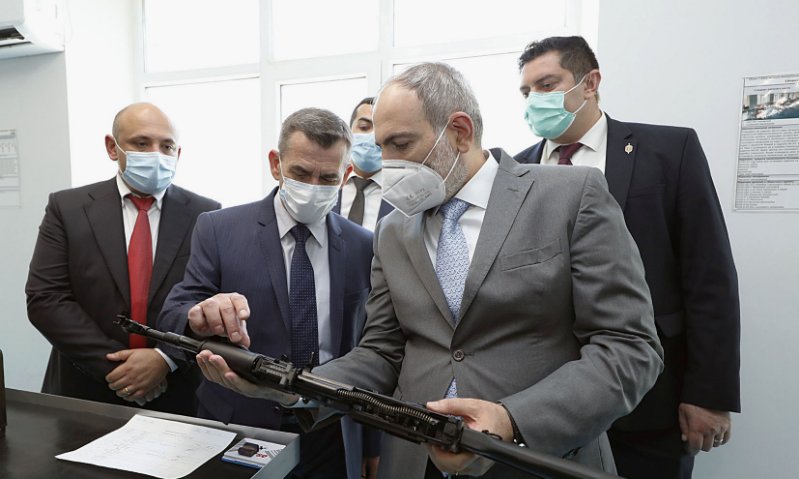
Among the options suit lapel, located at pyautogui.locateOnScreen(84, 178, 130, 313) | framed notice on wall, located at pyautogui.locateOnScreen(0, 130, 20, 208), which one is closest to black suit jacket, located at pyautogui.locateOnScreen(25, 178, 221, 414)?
suit lapel, located at pyautogui.locateOnScreen(84, 178, 130, 313)

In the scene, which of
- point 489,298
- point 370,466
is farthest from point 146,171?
point 489,298

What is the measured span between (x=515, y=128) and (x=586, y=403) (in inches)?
89.4

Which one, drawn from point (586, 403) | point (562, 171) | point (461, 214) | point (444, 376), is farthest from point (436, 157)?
point (586, 403)

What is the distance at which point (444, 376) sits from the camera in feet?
3.35

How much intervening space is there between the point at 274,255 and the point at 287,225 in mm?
132

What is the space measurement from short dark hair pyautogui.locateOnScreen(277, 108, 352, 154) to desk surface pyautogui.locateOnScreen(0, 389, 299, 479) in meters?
0.87

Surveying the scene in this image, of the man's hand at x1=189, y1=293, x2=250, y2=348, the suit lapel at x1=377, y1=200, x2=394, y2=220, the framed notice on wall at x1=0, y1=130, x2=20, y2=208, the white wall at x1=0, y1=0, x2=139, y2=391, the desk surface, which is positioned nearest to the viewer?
the desk surface

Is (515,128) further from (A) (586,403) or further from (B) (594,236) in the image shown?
(A) (586,403)

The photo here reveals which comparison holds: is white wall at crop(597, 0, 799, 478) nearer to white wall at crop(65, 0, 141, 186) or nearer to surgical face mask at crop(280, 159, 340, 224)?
surgical face mask at crop(280, 159, 340, 224)

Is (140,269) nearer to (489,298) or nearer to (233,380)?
(233,380)

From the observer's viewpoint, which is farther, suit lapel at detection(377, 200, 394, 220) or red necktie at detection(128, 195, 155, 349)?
suit lapel at detection(377, 200, 394, 220)

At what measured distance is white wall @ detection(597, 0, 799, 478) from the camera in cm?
191

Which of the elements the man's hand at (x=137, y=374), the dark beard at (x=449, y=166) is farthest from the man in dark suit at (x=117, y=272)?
the dark beard at (x=449, y=166)

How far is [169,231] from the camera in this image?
1.87 m
